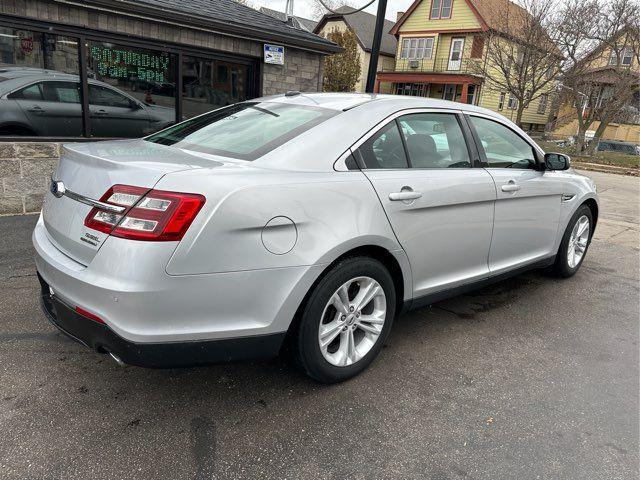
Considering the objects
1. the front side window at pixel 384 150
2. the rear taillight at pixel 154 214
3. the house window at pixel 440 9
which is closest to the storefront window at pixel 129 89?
the front side window at pixel 384 150

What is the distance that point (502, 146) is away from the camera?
382 cm

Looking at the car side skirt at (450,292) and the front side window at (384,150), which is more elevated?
the front side window at (384,150)

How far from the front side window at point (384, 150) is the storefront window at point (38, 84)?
508cm

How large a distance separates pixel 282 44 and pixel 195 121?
5.38 metres

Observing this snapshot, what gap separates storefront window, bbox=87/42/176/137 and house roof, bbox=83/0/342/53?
22.7 inches

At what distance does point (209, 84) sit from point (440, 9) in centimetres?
3189

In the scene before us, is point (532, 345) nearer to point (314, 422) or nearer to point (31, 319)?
point (314, 422)

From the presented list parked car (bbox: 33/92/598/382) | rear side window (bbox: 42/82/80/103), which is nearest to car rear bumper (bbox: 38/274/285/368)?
parked car (bbox: 33/92/598/382)

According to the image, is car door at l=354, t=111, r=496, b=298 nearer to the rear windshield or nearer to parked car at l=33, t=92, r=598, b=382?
parked car at l=33, t=92, r=598, b=382

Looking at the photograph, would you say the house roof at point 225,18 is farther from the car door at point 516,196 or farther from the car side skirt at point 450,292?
the car side skirt at point 450,292

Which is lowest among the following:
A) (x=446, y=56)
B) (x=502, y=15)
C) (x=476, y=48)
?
(x=446, y=56)

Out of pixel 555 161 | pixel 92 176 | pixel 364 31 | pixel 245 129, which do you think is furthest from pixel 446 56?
pixel 92 176

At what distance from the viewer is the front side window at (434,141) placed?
123 inches

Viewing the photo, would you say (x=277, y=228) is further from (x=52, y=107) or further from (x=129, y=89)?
(x=129, y=89)
